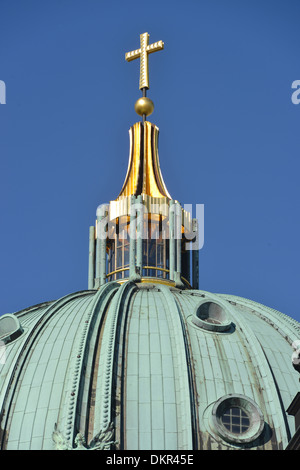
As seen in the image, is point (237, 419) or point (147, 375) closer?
point (237, 419)

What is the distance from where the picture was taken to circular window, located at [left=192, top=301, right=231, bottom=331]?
8094 cm

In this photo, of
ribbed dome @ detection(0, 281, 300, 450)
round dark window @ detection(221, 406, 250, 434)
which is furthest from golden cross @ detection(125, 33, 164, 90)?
round dark window @ detection(221, 406, 250, 434)

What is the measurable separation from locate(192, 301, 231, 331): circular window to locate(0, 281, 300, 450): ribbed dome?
1.9 inches

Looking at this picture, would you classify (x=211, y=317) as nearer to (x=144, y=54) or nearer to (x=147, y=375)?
(x=147, y=375)

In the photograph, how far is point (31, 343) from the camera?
263 feet

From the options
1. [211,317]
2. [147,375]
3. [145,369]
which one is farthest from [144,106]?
[147,375]

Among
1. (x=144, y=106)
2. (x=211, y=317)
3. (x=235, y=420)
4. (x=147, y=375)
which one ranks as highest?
(x=144, y=106)

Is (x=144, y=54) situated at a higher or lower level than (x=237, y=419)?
higher

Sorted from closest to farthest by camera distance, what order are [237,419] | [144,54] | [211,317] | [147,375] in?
[237,419] < [147,375] < [211,317] < [144,54]

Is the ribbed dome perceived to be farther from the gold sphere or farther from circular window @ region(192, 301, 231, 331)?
the gold sphere

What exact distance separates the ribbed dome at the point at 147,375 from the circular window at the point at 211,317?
0.05 meters

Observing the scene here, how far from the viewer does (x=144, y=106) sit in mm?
98000

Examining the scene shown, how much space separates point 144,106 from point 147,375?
82.7 ft
